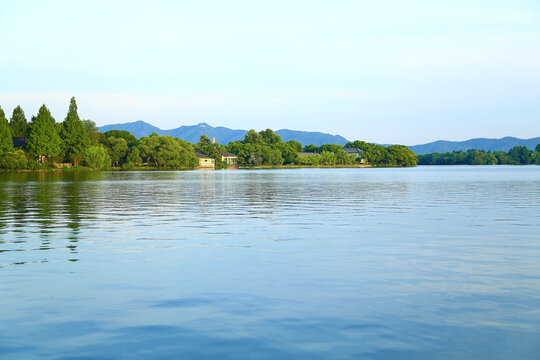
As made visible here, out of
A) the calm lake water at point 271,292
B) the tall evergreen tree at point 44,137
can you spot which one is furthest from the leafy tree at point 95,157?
the calm lake water at point 271,292

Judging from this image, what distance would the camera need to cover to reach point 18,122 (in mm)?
170375

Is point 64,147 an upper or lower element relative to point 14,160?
upper

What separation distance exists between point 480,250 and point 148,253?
34.4ft

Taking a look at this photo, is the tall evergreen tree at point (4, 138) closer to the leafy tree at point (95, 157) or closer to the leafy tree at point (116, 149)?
the leafy tree at point (95, 157)

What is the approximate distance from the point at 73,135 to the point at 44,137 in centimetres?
890

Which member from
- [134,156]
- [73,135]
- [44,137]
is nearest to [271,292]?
[44,137]

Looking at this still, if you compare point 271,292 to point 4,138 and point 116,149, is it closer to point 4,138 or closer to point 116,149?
point 4,138

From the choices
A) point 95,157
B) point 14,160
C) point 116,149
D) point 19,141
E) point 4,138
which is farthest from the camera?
point 116,149

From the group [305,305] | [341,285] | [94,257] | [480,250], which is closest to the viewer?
[305,305]

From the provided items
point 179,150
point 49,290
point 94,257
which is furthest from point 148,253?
point 179,150

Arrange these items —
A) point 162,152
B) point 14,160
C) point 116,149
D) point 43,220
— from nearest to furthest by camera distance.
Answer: point 43,220, point 14,160, point 116,149, point 162,152

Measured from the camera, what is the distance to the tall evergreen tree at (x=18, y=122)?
546 feet

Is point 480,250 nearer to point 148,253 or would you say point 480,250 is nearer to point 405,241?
point 405,241

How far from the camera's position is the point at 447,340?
7980 millimetres
